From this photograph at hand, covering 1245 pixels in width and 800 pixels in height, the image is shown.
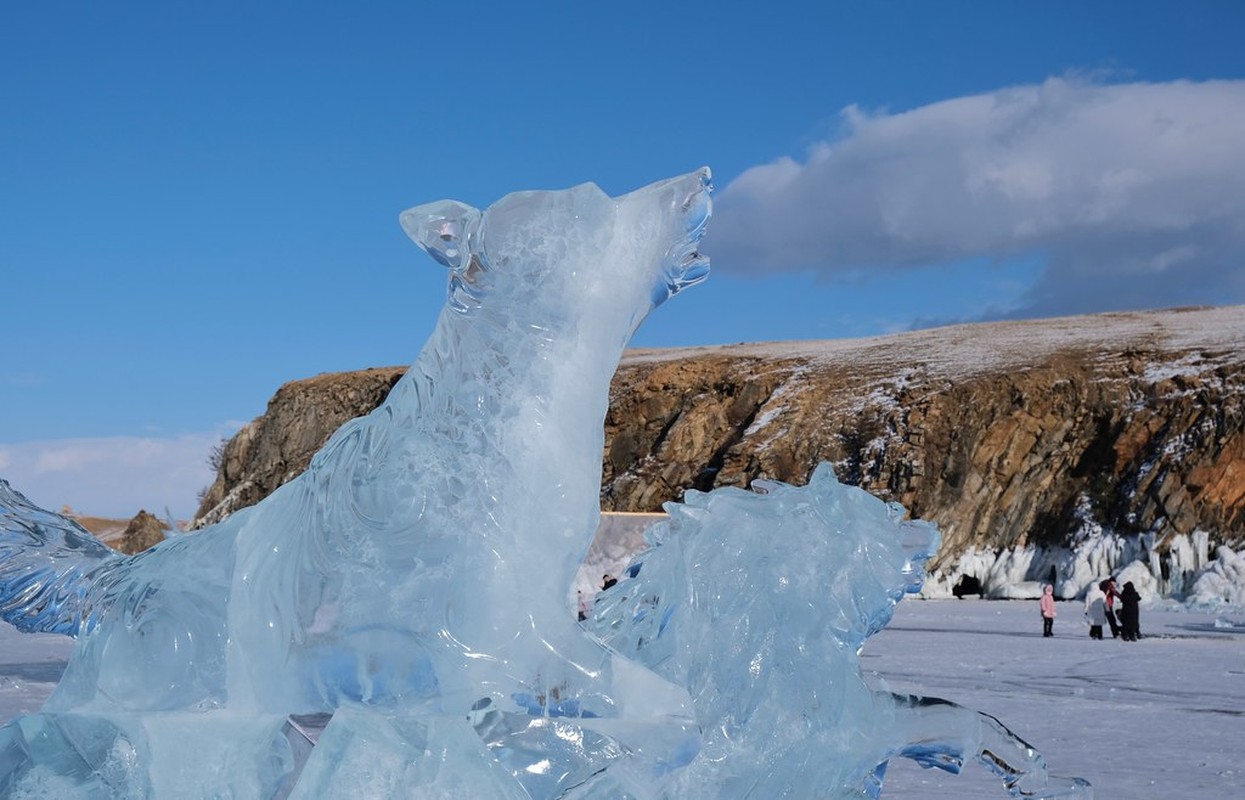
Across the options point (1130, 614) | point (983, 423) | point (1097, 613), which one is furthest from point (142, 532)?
point (1130, 614)

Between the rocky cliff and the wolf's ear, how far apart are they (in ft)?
115

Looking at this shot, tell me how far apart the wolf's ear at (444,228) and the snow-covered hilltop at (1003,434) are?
99.5 ft

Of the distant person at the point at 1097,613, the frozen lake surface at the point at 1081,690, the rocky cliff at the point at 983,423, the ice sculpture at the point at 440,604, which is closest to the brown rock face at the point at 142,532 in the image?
the rocky cliff at the point at 983,423

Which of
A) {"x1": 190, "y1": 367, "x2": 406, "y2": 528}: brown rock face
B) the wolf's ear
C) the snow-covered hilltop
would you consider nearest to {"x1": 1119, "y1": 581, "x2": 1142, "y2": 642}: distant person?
the snow-covered hilltop

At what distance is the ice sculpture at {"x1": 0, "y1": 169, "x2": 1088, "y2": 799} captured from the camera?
3.65m

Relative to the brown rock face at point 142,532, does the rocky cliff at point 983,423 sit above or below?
above

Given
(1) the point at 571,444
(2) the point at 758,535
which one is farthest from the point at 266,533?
(2) the point at 758,535

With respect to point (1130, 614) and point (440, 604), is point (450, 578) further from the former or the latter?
point (1130, 614)

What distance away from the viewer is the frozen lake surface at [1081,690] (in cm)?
846

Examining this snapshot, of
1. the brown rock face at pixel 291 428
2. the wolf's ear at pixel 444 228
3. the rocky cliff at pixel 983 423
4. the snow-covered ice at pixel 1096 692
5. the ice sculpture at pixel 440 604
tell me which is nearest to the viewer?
the ice sculpture at pixel 440 604

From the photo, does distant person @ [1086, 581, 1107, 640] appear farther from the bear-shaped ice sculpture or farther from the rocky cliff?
the bear-shaped ice sculpture

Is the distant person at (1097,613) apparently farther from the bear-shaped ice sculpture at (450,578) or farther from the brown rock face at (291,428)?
the brown rock face at (291,428)

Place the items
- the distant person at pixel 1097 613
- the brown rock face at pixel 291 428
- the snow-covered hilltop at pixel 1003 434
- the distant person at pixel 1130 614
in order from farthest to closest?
the brown rock face at pixel 291 428
the snow-covered hilltop at pixel 1003 434
the distant person at pixel 1097 613
the distant person at pixel 1130 614

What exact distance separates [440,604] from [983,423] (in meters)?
42.1
